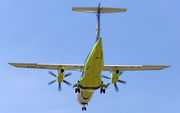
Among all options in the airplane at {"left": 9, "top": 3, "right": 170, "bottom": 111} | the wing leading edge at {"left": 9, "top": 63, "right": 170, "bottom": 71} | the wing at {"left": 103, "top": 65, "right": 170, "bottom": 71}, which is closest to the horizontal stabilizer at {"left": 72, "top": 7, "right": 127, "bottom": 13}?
the airplane at {"left": 9, "top": 3, "right": 170, "bottom": 111}

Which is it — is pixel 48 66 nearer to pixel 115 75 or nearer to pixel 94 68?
pixel 94 68

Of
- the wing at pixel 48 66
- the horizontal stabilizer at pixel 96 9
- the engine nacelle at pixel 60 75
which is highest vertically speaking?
the horizontal stabilizer at pixel 96 9

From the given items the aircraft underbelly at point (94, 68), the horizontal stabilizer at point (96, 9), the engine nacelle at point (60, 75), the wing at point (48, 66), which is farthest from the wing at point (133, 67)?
the horizontal stabilizer at point (96, 9)

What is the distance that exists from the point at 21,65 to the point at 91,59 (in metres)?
7.95

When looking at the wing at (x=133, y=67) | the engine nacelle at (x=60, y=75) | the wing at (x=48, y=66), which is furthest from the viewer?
the wing at (x=133, y=67)

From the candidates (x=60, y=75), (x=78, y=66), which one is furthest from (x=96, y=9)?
(x=60, y=75)

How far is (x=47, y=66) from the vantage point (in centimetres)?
2553

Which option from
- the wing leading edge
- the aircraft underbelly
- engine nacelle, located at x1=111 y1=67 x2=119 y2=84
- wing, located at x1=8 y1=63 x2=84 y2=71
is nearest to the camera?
the aircraft underbelly

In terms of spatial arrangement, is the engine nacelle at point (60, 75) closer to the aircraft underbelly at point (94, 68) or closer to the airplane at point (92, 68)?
the airplane at point (92, 68)

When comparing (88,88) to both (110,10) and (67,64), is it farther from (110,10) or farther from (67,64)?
(110,10)

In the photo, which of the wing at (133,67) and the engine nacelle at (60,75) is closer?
the engine nacelle at (60,75)

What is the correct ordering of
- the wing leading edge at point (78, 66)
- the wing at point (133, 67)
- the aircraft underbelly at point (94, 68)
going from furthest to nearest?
the wing at point (133, 67) < the wing leading edge at point (78, 66) < the aircraft underbelly at point (94, 68)

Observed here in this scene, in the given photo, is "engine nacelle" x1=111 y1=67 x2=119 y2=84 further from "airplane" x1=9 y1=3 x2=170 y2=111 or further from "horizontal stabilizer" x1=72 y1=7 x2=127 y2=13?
"horizontal stabilizer" x1=72 y1=7 x2=127 y2=13

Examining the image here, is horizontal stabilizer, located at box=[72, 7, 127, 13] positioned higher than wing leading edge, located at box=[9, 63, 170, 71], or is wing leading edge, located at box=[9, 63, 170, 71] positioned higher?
horizontal stabilizer, located at box=[72, 7, 127, 13]
